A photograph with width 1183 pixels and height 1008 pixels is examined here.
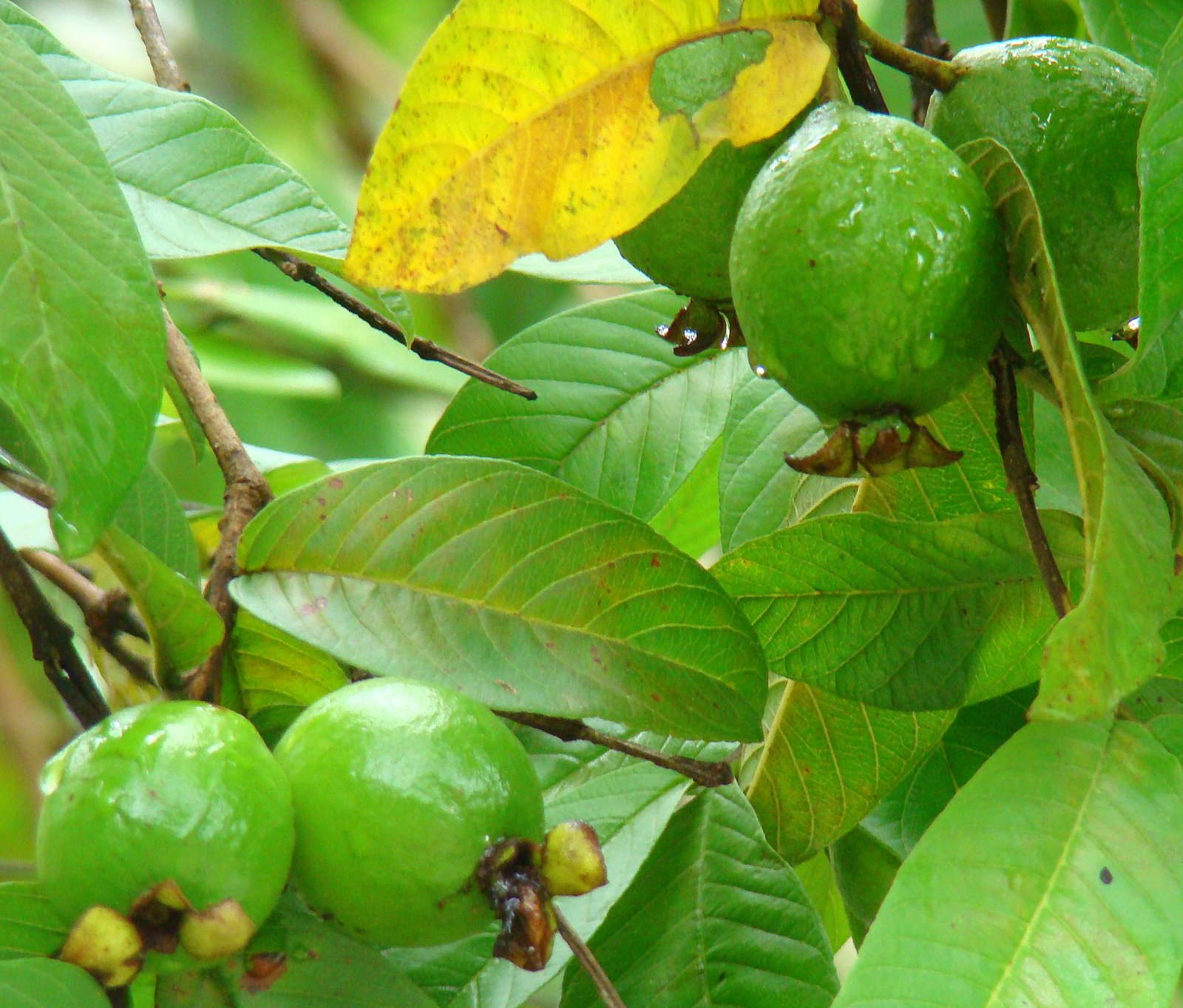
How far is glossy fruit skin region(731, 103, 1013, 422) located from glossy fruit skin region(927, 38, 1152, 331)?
0.09 m

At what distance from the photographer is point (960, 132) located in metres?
0.82

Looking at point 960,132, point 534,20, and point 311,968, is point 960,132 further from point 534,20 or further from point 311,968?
point 311,968

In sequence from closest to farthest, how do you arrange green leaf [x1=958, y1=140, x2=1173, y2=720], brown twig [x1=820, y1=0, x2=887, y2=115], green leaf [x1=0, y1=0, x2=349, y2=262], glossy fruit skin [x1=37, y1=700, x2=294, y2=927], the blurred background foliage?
green leaf [x1=958, y1=140, x2=1173, y2=720] → glossy fruit skin [x1=37, y1=700, x2=294, y2=927] → brown twig [x1=820, y1=0, x2=887, y2=115] → green leaf [x1=0, y1=0, x2=349, y2=262] → the blurred background foliage

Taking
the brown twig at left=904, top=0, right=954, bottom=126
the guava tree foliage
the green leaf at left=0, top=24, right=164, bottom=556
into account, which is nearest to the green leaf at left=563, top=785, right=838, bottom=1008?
the guava tree foliage

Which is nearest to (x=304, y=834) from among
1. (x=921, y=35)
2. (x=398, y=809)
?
(x=398, y=809)

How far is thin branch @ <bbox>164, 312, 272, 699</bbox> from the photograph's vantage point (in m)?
0.83

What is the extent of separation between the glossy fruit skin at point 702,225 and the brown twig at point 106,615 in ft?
1.75

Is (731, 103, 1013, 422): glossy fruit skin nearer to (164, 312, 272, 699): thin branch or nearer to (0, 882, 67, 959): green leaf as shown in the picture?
(164, 312, 272, 699): thin branch

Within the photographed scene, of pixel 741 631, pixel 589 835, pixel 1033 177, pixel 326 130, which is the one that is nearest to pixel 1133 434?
pixel 1033 177

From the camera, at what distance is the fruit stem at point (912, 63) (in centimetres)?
82

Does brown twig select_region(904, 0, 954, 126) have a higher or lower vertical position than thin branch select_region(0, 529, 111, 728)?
higher

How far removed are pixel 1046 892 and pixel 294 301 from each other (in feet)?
5.98

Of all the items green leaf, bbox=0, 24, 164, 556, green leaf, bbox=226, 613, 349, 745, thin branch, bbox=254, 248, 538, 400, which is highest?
green leaf, bbox=0, 24, 164, 556

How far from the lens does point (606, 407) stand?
3.99 feet
